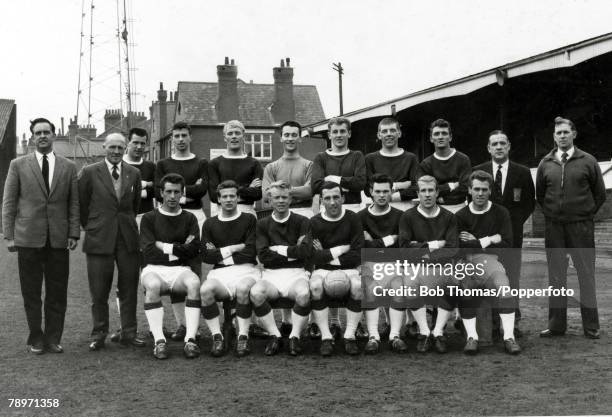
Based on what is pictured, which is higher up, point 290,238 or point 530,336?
point 290,238

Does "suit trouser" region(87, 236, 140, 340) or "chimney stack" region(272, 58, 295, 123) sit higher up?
"chimney stack" region(272, 58, 295, 123)

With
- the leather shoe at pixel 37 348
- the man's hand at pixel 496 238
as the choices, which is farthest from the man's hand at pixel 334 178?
the leather shoe at pixel 37 348

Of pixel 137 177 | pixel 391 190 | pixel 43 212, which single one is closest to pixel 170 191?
pixel 137 177

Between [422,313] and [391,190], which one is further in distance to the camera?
[391,190]

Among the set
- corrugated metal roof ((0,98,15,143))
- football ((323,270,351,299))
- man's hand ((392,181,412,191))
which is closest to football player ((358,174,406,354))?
man's hand ((392,181,412,191))

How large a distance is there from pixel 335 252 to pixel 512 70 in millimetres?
7935

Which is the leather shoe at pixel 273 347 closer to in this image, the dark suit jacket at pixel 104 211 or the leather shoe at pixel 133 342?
the leather shoe at pixel 133 342

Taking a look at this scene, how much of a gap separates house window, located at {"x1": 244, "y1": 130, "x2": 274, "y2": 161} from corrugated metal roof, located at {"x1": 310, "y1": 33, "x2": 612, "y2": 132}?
18.2 m

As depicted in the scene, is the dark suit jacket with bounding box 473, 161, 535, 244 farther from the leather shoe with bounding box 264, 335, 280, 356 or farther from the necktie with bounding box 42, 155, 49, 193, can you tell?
the necktie with bounding box 42, 155, 49, 193

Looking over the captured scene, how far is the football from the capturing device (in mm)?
5074

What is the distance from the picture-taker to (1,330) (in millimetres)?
6090

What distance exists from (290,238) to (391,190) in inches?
39.4

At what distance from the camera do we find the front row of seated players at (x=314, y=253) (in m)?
5.09

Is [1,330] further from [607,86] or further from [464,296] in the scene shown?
[607,86]
